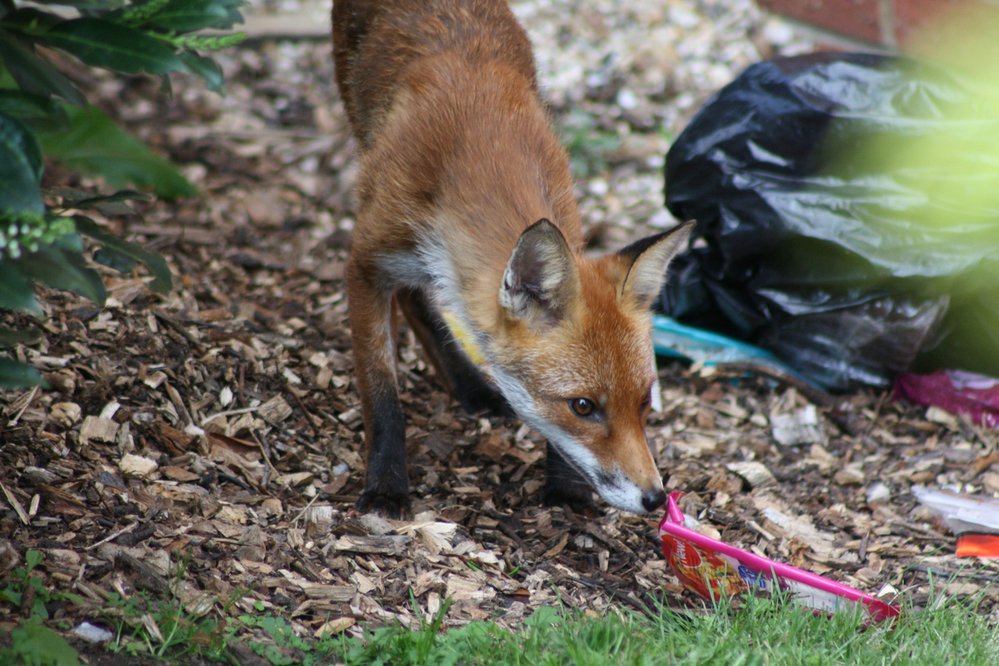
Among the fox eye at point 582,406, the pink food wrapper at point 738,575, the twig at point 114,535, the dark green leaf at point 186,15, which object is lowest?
the pink food wrapper at point 738,575

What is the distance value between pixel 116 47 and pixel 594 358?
192cm

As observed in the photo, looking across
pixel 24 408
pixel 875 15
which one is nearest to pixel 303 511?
pixel 24 408

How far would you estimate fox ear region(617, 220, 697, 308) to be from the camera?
374 cm

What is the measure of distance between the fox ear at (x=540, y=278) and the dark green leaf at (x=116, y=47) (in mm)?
1266

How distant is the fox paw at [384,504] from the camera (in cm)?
418

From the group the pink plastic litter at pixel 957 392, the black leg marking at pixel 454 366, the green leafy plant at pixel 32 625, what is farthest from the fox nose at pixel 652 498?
the pink plastic litter at pixel 957 392

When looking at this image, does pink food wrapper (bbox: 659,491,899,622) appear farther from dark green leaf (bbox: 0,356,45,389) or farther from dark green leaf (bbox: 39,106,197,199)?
dark green leaf (bbox: 39,106,197,199)

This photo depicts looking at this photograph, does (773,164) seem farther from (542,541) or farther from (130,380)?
(130,380)

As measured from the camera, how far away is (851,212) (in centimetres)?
533

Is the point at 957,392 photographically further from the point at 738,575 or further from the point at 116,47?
the point at 116,47

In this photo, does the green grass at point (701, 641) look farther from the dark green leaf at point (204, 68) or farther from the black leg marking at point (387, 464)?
the dark green leaf at point (204, 68)

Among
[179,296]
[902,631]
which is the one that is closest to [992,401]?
[902,631]

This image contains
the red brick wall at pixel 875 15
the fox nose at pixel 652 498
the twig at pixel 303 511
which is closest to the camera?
the fox nose at pixel 652 498

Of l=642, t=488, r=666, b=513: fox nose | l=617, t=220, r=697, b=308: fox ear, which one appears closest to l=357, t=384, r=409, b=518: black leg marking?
l=642, t=488, r=666, b=513: fox nose
